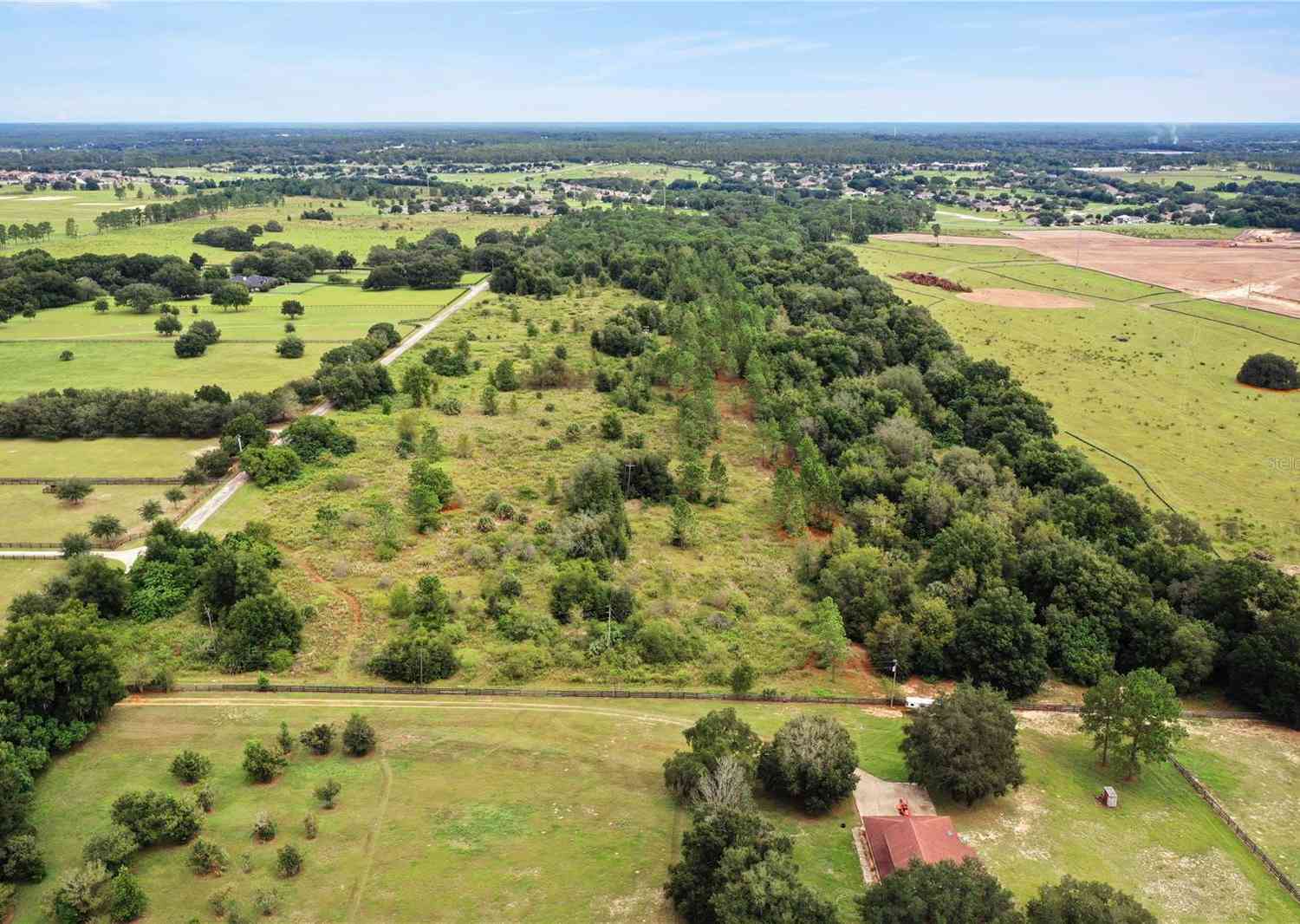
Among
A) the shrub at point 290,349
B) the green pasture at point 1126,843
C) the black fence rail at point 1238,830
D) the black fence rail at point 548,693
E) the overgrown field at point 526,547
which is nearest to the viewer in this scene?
the green pasture at point 1126,843

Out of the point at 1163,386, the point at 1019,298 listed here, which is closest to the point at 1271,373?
the point at 1163,386

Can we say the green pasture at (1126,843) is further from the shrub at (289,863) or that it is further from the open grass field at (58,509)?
the open grass field at (58,509)

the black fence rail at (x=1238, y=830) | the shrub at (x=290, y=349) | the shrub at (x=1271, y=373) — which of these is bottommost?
the black fence rail at (x=1238, y=830)

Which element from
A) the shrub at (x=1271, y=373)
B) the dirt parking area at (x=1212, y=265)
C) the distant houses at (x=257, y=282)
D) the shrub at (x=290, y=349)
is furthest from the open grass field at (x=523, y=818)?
the dirt parking area at (x=1212, y=265)

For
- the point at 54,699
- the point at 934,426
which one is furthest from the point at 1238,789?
the point at 54,699

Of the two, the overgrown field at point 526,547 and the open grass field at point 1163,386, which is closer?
the overgrown field at point 526,547

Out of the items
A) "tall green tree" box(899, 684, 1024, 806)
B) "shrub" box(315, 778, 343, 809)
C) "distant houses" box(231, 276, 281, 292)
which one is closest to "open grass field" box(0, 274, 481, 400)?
"distant houses" box(231, 276, 281, 292)
